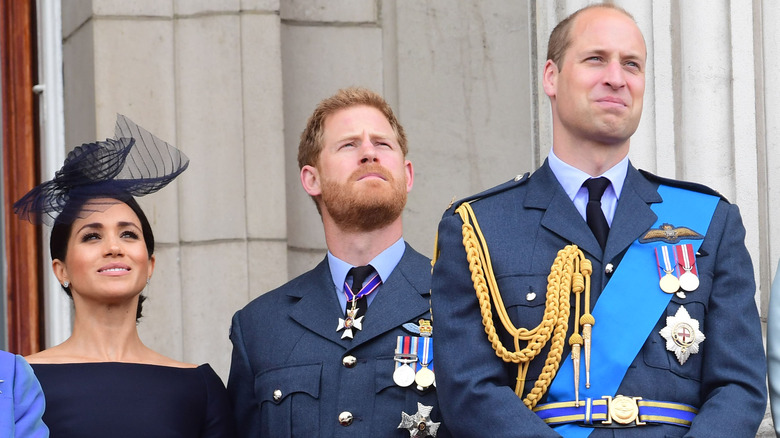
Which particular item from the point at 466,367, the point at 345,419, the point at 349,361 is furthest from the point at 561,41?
the point at 345,419

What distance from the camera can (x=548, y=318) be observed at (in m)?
3.38

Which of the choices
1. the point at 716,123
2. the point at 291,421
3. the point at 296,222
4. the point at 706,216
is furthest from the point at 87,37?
the point at 706,216

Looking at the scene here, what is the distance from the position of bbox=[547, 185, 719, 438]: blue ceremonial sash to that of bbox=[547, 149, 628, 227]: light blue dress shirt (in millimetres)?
146

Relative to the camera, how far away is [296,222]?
228 inches

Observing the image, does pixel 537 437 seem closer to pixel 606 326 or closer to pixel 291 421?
pixel 606 326

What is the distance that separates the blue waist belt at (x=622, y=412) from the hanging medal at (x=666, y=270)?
0.29m

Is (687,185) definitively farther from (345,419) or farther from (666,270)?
(345,419)

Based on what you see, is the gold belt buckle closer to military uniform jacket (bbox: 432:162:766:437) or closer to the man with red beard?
military uniform jacket (bbox: 432:162:766:437)

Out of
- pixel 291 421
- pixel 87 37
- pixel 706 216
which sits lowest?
pixel 291 421

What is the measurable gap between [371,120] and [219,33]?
1.34 meters

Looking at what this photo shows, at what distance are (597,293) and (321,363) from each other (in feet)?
3.45

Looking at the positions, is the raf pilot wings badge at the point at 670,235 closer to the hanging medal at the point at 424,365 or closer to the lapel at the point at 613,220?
the lapel at the point at 613,220

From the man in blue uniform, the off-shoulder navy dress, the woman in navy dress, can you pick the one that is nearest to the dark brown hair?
the woman in navy dress

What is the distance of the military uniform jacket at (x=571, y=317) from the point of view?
3293mm
